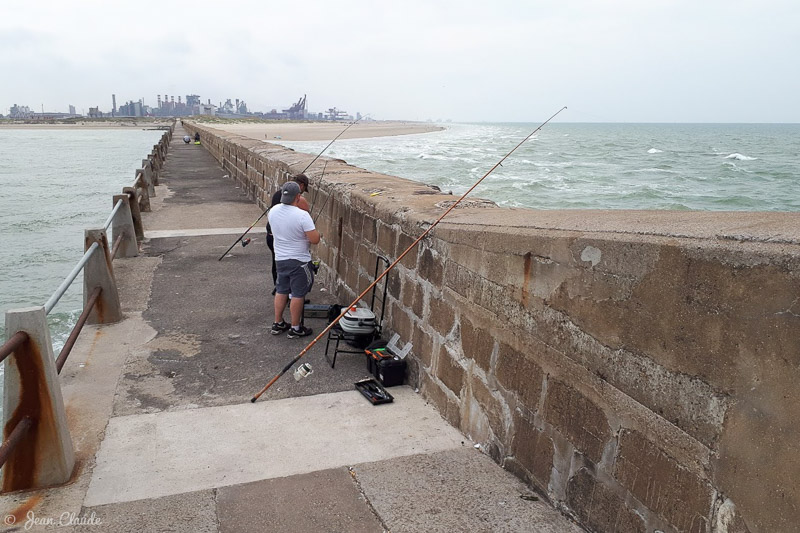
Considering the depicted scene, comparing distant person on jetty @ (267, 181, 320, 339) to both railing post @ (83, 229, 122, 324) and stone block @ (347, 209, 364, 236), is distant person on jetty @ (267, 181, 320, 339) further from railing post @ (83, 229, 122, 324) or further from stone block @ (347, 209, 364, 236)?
railing post @ (83, 229, 122, 324)

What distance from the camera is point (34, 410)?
312 centimetres

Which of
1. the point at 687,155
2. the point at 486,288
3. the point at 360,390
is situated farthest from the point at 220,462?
the point at 687,155

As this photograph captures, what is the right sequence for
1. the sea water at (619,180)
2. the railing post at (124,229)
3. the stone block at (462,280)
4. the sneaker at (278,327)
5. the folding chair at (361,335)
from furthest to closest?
the sea water at (619,180), the railing post at (124,229), the sneaker at (278,327), the folding chair at (361,335), the stone block at (462,280)

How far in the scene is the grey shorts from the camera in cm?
539

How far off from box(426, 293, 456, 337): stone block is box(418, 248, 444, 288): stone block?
0.33 feet

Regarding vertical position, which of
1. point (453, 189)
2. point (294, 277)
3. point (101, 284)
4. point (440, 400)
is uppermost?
point (294, 277)

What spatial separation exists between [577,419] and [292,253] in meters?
3.29

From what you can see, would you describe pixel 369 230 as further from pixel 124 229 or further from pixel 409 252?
pixel 124 229

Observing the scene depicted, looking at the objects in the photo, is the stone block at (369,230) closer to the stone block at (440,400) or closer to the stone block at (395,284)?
the stone block at (395,284)

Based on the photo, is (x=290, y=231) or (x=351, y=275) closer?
(x=290, y=231)

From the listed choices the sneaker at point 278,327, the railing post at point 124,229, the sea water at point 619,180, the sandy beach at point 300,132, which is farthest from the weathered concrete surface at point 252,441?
the sandy beach at point 300,132

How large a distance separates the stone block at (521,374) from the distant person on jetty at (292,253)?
2.51m

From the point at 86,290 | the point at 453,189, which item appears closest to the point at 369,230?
the point at 86,290

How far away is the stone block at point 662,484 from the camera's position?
6.92 feet
